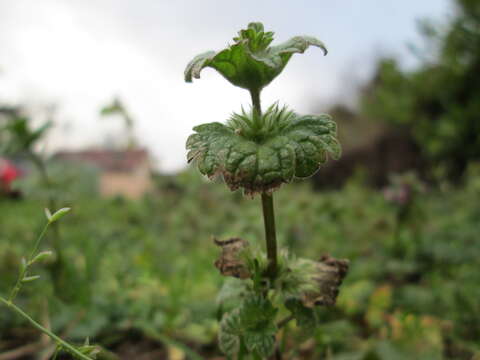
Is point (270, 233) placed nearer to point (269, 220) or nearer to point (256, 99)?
point (269, 220)

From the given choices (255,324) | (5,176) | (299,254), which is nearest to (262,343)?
(255,324)

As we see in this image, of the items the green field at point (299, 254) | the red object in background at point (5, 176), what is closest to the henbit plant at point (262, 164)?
the green field at point (299, 254)

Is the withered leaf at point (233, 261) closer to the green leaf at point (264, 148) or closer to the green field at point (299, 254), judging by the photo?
the green field at point (299, 254)

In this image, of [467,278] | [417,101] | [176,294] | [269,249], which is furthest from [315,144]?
[417,101]

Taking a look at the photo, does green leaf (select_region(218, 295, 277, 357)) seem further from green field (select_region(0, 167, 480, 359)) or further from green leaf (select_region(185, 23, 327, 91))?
green leaf (select_region(185, 23, 327, 91))

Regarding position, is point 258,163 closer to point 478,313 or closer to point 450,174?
point 478,313
